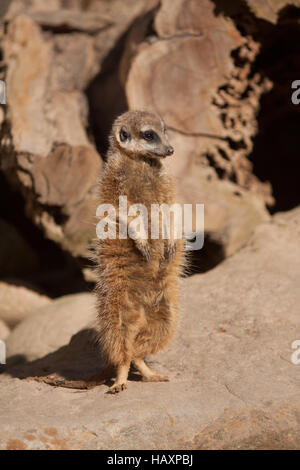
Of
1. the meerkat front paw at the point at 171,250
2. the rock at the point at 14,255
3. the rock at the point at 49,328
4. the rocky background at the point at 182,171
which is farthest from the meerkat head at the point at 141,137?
the rock at the point at 14,255

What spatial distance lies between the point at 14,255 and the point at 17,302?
92 cm

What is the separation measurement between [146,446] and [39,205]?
2.65m

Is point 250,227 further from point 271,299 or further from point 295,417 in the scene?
point 295,417

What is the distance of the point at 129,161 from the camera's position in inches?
108

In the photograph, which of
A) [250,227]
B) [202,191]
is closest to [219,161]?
[202,191]

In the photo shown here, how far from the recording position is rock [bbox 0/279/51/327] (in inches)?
185

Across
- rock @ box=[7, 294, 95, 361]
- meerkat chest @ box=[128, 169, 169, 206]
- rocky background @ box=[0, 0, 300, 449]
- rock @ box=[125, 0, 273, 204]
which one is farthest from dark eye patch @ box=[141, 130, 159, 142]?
rock @ box=[7, 294, 95, 361]

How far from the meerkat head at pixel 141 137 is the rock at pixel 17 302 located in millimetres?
2328

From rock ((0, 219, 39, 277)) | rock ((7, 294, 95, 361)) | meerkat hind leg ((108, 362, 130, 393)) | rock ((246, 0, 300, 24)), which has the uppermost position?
rock ((246, 0, 300, 24))

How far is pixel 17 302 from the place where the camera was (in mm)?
4754

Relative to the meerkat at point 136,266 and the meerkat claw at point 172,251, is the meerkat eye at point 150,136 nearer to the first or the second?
the meerkat at point 136,266

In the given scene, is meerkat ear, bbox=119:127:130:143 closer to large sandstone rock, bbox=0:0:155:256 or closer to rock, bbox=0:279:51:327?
large sandstone rock, bbox=0:0:155:256

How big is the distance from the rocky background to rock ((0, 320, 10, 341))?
26 mm

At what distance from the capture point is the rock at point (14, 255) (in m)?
5.46
